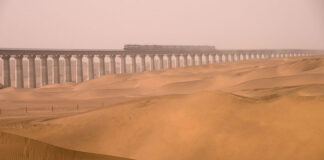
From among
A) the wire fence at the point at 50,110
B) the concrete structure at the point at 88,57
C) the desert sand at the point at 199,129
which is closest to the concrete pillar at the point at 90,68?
the concrete structure at the point at 88,57

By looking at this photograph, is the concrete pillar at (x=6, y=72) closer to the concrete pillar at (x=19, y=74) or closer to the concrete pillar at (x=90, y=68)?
the concrete pillar at (x=19, y=74)

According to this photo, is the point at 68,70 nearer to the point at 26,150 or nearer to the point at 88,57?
the point at 88,57

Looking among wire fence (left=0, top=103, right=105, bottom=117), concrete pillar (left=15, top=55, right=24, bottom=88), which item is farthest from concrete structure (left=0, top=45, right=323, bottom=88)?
wire fence (left=0, top=103, right=105, bottom=117)

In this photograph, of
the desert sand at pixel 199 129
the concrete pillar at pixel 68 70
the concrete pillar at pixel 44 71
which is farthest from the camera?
the concrete pillar at pixel 68 70

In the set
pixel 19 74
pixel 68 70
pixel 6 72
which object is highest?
pixel 6 72

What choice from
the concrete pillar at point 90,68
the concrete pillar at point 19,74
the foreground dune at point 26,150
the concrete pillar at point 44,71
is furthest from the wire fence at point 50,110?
the concrete pillar at point 90,68

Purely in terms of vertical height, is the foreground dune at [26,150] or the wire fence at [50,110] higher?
the foreground dune at [26,150]

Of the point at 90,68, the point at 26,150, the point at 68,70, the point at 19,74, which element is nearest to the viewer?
the point at 26,150

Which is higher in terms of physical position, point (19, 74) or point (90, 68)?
point (90, 68)

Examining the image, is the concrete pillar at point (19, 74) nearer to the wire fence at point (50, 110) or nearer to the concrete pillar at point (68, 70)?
the concrete pillar at point (68, 70)

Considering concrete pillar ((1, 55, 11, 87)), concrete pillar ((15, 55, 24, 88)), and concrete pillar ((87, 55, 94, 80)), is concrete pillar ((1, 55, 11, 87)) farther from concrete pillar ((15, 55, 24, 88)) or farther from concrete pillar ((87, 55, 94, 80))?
concrete pillar ((87, 55, 94, 80))

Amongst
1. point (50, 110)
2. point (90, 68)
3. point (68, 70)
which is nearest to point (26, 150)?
point (50, 110)

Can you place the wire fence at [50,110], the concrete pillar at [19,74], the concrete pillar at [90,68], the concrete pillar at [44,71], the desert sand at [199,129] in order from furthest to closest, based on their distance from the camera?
the concrete pillar at [90,68]
the concrete pillar at [44,71]
the concrete pillar at [19,74]
the wire fence at [50,110]
the desert sand at [199,129]

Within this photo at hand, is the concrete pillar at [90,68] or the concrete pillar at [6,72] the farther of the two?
the concrete pillar at [90,68]
